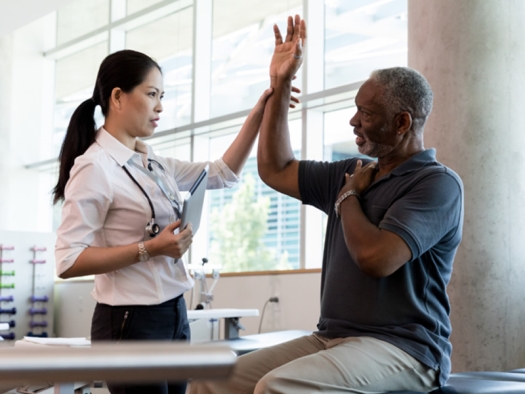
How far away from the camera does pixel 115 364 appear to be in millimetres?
412

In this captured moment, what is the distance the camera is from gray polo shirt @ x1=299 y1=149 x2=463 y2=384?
1746 mm

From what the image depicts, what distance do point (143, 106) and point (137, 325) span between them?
63 cm

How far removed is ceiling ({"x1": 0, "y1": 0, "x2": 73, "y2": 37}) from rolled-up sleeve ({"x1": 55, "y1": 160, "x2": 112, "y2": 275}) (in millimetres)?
5692

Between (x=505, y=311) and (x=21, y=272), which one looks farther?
(x=21, y=272)

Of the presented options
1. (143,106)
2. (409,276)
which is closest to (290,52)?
(143,106)

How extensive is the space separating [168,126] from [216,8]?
56.8 inches

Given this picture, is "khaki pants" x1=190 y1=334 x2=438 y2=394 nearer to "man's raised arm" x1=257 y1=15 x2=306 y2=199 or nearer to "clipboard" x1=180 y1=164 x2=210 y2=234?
"clipboard" x1=180 y1=164 x2=210 y2=234

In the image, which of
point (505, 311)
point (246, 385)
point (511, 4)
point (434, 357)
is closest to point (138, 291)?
point (246, 385)

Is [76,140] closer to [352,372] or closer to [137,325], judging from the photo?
[137,325]

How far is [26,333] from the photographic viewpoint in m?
8.13

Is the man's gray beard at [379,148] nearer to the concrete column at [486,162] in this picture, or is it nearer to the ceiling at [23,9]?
the concrete column at [486,162]

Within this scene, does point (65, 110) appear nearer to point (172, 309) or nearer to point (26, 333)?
point (26, 333)

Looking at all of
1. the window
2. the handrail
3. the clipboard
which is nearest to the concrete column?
the clipboard

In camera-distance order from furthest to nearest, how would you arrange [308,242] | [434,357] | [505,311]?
1. [308,242]
2. [505,311]
3. [434,357]
